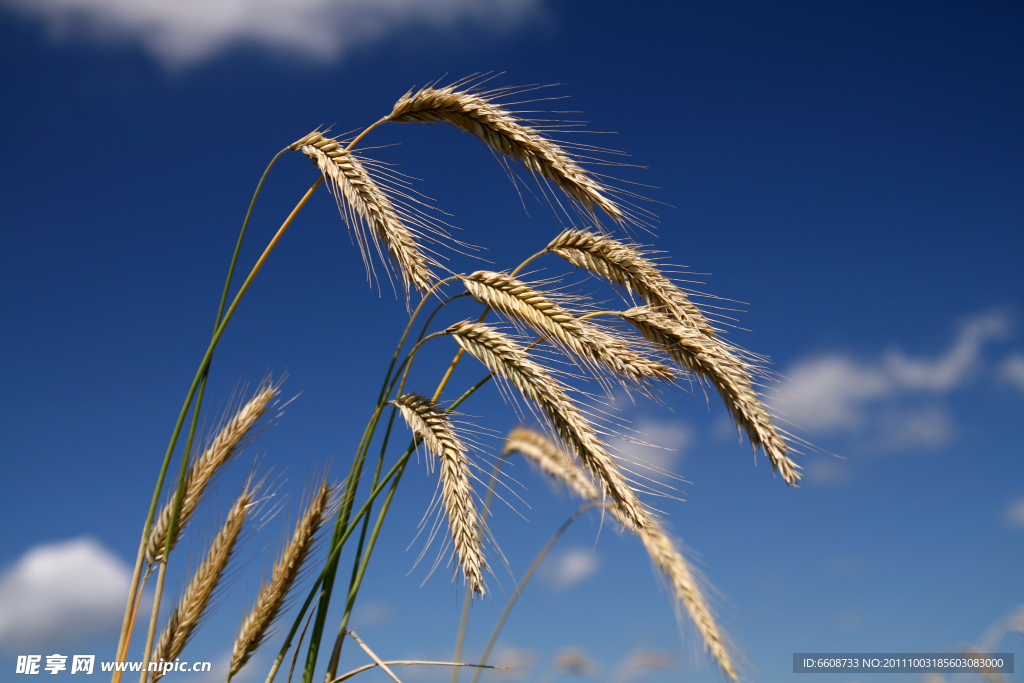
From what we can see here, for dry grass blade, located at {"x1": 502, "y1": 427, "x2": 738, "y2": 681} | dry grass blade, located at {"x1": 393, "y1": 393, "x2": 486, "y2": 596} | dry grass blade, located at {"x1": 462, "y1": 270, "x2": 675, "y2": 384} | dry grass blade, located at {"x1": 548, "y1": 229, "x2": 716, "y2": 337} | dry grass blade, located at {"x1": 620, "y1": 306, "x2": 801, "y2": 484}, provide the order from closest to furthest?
1. dry grass blade, located at {"x1": 393, "y1": 393, "x2": 486, "y2": 596}
2. dry grass blade, located at {"x1": 462, "y1": 270, "x2": 675, "y2": 384}
3. dry grass blade, located at {"x1": 620, "y1": 306, "x2": 801, "y2": 484}
4. dry grass blade, located at {"x1": 548, "y1": 229, "x2": 716, "y2": 337}
5. dry grass blade, located at {"x1": 502, "y1": 427, "x2": 738, "y2": 681}

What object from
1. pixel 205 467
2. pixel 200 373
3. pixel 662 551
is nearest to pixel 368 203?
pixel 200 373

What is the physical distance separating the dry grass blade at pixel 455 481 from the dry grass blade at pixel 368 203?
1.45 feet

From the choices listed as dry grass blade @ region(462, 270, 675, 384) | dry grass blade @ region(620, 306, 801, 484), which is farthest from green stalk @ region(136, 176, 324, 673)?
dry grass blade @ region(620, 306, 801, 484)

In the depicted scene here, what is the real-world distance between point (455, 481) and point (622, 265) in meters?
1.10

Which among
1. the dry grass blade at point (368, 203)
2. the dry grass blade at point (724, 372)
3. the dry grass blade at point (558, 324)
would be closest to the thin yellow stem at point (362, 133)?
the dry grass blade at point (368, 203)

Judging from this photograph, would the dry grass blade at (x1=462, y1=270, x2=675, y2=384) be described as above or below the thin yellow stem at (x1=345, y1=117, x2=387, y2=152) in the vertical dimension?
below

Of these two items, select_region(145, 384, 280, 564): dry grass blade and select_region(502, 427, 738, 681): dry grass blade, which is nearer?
select_region(145, 384, 280, 564): dry grass blade

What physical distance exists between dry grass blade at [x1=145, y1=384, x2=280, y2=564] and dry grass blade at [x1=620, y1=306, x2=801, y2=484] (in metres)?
1.82

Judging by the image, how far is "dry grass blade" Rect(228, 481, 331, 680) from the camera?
7.52ft

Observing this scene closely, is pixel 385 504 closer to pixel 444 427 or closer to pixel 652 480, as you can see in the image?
pixel 444 427

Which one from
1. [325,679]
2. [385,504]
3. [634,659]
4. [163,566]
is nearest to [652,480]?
[385,504]

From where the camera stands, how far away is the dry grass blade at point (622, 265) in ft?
7.48

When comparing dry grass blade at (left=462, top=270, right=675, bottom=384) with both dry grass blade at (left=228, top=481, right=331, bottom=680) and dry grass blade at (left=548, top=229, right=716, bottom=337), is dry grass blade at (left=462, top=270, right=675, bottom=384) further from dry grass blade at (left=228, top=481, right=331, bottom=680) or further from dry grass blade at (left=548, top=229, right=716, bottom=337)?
dry grass blade at (left=228, top=481, right=331, bottom=680)

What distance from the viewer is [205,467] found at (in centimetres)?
248
